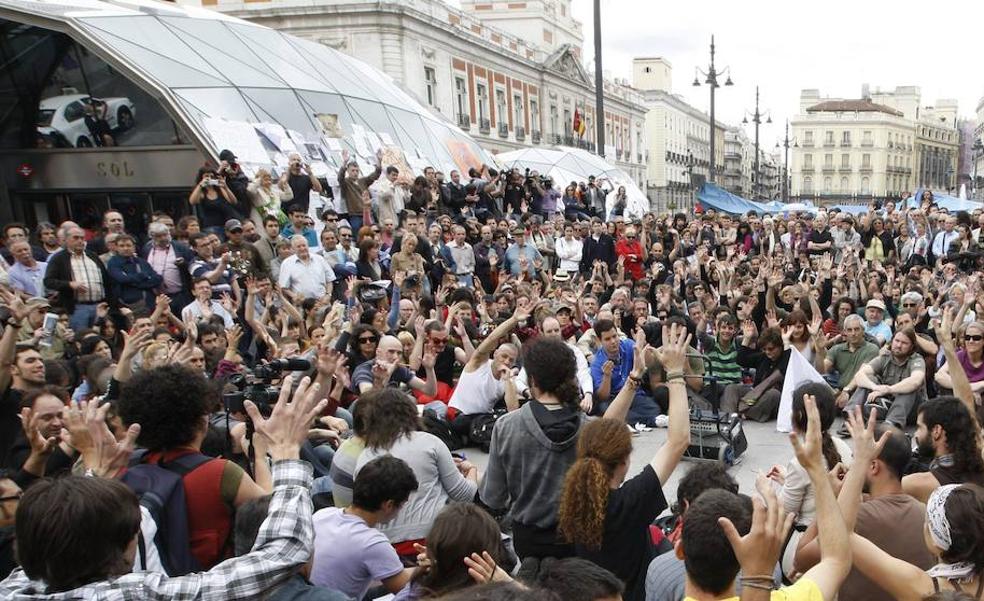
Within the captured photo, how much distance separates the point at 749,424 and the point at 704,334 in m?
1.15

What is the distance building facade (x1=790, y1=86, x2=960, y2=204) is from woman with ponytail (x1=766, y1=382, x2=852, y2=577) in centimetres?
9425

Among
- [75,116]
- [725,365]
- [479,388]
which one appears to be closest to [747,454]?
[725,365]

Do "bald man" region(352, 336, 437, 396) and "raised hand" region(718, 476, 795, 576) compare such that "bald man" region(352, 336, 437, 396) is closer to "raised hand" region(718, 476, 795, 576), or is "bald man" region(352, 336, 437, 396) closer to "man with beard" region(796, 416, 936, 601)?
"man with beard" region(796, 416, 936, 601)

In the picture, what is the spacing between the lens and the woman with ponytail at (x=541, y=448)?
3.14 metres

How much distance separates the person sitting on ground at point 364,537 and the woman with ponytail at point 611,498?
0.78 metres

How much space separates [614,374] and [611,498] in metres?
4.77

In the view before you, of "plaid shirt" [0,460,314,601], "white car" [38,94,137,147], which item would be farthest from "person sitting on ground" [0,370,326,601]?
"white car" [38,94,137,147]

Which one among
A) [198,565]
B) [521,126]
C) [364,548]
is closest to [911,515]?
[364,548]

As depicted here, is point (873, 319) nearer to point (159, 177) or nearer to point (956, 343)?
point (956, 343)

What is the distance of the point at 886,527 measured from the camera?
116 inches

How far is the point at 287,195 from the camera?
38.2 ft

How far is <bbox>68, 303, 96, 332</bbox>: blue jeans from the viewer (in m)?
7.00

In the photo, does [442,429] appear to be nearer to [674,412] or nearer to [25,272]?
[674,412]

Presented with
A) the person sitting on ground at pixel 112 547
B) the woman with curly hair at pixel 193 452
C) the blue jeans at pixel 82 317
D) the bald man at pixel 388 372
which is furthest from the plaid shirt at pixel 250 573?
the blue jeans at pixel 82 317
